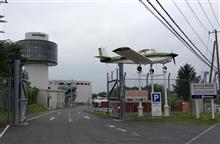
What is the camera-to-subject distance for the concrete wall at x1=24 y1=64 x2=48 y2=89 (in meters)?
129

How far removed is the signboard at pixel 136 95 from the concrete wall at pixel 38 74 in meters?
98.6

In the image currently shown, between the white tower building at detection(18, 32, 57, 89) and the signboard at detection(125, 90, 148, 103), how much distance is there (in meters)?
98.8

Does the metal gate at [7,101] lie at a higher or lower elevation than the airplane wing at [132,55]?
lower

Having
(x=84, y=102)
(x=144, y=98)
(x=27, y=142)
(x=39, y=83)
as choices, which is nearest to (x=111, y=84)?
(x=144, y=98)

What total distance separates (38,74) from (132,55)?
95611 millimetres

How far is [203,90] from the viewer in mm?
31562

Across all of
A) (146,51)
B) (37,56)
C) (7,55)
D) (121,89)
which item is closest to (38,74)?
(37,56)

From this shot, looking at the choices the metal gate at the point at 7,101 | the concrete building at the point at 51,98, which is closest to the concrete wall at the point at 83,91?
the concrete building at the point at 51,98

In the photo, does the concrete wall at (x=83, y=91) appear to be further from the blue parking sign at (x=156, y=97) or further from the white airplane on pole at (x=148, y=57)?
the blue parking sign at (x=156, y=97)

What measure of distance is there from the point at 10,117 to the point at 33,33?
111 m

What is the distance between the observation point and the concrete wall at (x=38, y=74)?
129 metres

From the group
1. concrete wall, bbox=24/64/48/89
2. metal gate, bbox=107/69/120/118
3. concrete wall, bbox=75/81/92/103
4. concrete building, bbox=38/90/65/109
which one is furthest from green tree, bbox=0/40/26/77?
concrete wall, bbox=75/81/92/103

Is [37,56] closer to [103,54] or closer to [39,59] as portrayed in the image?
[39,59]

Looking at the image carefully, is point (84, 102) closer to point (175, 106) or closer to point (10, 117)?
point (175, 106)
